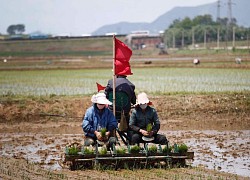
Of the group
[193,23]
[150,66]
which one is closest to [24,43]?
[193,23]

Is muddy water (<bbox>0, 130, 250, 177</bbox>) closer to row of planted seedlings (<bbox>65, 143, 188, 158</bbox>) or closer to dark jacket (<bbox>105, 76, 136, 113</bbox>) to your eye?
row of planted seedlings (<bbox>65, 143, 188, 158</bbox>)

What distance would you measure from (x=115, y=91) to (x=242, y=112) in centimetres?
A: 775

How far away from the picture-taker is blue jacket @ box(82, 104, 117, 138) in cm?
1055

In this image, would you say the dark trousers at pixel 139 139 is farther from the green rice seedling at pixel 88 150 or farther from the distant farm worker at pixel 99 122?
the green rice seedling at pixel 88 150

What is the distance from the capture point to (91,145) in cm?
1060

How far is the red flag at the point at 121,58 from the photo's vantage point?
1134 cm

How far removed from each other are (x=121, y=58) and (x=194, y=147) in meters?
2.92

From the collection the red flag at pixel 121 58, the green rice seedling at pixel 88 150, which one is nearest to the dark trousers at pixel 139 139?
the green rice seedling at pixel 88 150

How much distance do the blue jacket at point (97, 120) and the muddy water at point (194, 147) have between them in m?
0.90

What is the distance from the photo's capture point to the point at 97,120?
10.6 metres

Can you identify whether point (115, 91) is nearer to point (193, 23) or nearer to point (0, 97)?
point (0, 97)

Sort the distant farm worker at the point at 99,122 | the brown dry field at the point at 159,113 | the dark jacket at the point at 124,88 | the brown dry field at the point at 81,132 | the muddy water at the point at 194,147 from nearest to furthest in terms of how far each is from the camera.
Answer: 1. the brown dry field at the point at 81,132
2. the distant farm worker at the point at 99,122
3. the muddy water at the point at 194,147
4. the dark jacket at the point at 124,88
5. the brown dry field at the point at 159,113

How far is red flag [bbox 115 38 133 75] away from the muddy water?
6.59 ft

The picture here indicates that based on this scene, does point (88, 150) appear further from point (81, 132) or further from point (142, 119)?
point (81, 132)
